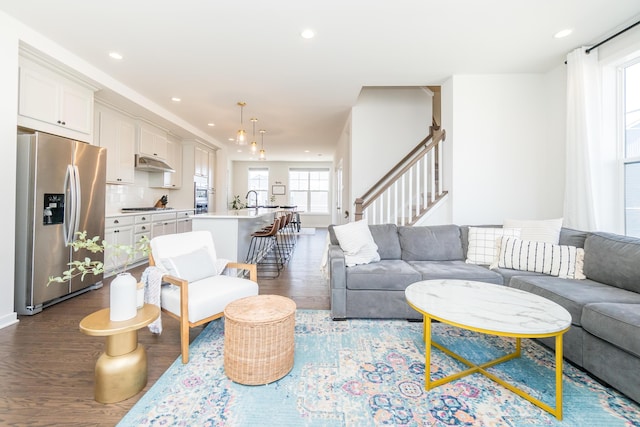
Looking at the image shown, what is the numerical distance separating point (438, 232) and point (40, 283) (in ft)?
13.7

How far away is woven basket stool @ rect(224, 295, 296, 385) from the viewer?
1657mm

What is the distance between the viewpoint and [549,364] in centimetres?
191

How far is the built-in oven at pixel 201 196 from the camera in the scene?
6709 mm

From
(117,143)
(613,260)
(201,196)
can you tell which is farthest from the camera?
(201,196)

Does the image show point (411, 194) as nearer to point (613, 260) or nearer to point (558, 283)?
point (558, 283)

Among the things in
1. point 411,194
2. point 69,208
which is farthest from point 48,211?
point 411,194

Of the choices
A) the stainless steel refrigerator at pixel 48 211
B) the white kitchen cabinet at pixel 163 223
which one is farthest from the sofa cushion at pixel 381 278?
the white kitchen cabinet at pixel 163 223

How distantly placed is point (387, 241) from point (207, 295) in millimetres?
2002

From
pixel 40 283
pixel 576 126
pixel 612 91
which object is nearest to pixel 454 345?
pixel 576 126

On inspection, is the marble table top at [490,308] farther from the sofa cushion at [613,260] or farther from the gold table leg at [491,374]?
the sofa cushion at [613,260]

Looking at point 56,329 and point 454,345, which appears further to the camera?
point 56,329

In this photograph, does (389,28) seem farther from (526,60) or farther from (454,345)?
(454,345)

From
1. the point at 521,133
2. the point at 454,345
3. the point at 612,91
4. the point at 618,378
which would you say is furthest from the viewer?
the point at 521,133

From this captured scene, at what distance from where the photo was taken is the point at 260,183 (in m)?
11.2
